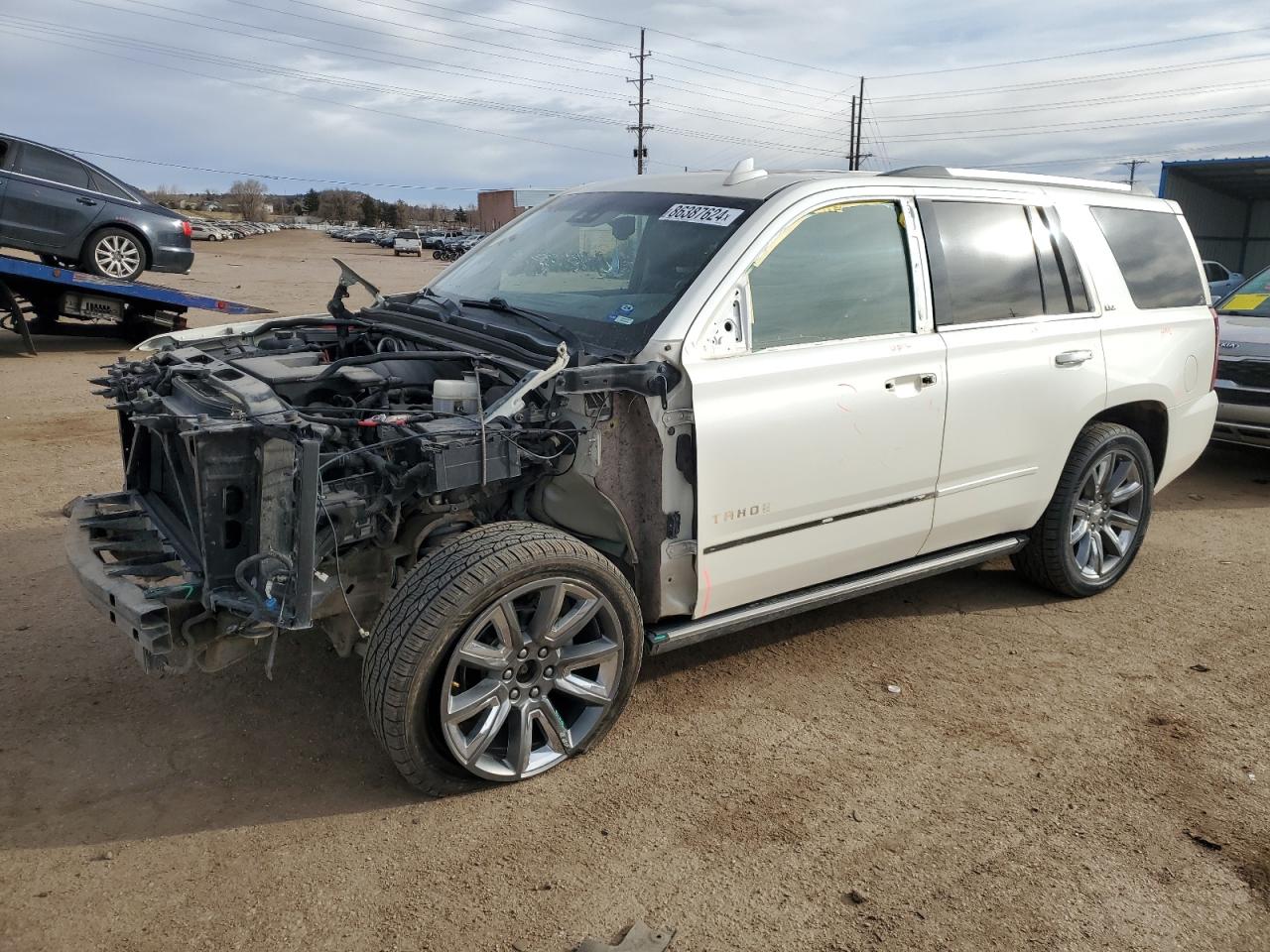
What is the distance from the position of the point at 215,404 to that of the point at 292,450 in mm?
452

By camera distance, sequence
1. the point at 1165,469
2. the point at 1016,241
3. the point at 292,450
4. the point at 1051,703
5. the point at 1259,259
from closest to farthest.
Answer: the point at 292,450, the point at 1051,703, the point at 1016,241, the point at 1165,469, the point at 1259,259

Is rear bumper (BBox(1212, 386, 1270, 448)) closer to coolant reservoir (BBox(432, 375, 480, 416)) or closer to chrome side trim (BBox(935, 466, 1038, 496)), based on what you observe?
chrome side trim (BBox(935, 466, 1038, 496))

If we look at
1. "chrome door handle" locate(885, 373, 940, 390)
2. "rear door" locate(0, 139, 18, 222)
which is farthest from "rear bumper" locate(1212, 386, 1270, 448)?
"rear door" locate(0, 139, 18, 222)

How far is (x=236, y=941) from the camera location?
2.65 m

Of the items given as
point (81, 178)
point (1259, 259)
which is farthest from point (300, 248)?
point (1259, 259)

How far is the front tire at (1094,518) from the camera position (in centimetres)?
488

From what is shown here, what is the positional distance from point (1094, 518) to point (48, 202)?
12.1 m

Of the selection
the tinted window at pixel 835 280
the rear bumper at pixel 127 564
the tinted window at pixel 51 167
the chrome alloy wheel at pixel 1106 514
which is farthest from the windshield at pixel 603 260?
the tinted window at pixel 51 167

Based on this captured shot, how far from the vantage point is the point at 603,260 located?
4.24 meters

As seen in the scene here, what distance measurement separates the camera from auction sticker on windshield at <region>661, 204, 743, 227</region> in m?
3.85

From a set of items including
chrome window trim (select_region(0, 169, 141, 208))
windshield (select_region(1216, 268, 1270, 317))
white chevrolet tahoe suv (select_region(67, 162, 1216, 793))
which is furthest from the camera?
chrome window trim (select_region(0, 169, 141, 208))

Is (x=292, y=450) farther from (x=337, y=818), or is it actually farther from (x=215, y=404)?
(x=337, y=818)

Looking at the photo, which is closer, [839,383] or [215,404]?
[215,404]

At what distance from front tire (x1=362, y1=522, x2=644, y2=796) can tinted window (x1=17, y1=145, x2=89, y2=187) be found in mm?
11501
